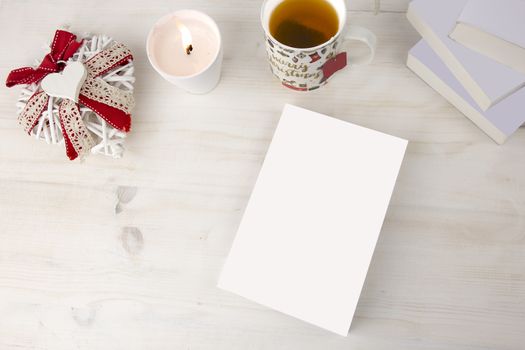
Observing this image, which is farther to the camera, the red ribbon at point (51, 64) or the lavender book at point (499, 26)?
the red ribbon at point (51, 64)

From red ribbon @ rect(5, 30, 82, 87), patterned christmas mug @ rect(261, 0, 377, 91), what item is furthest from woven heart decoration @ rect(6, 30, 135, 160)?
patterned christmas mug @ rect(261, 0, 377, 91)

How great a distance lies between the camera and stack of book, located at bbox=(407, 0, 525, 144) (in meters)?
0.47

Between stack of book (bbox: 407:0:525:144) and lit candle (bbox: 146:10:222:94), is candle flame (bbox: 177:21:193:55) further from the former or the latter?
stack of book (bbox: 407:0:525:144)

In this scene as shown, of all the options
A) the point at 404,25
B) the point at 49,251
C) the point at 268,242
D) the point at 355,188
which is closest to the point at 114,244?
the point at 49,251

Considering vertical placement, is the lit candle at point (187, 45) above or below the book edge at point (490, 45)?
below

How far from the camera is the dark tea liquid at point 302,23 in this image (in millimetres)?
538

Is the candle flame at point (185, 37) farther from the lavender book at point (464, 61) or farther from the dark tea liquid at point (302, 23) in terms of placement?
the lavender book at point (464, 61)

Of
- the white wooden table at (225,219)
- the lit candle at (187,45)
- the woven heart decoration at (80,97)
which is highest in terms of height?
the lit candle at (187,45)

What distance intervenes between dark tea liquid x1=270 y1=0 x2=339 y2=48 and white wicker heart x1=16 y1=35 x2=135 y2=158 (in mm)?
191

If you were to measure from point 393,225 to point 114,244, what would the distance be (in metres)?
0.33

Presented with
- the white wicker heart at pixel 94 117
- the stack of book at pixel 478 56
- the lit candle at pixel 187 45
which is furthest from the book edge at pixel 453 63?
the white wicker heart at pixel 94 117

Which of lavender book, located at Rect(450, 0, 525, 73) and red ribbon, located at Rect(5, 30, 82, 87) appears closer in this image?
lavender book, located at Rect(450, 0, 525, 73)

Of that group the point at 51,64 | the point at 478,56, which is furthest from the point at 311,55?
the point at 51,64

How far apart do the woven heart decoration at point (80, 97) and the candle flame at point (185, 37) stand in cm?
7
